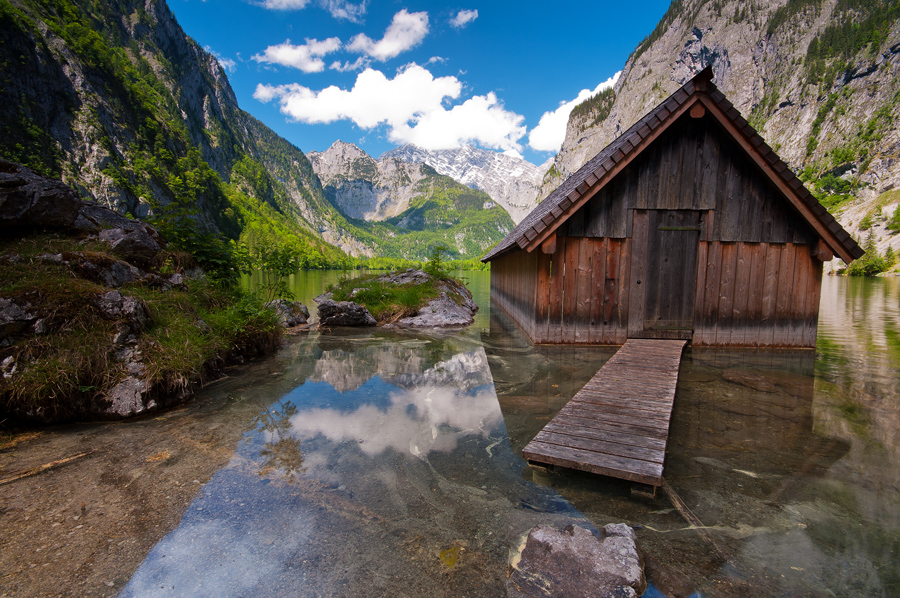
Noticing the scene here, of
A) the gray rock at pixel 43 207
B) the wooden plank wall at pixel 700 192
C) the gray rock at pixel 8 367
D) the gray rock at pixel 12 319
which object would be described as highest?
the wooden plank wall at pixel 700 192

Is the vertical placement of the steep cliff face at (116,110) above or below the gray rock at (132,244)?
above

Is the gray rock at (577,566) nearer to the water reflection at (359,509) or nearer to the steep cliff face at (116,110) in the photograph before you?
the water reflection at (359,509)

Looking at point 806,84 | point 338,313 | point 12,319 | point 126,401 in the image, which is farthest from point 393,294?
point 806,84

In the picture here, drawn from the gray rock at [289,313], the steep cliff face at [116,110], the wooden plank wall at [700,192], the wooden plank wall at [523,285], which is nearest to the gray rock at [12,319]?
the gray rock at [289,313]

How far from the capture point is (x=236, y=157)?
5733 inches

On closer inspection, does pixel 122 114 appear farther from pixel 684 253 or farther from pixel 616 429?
pixel 616 429

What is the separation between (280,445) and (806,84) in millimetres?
175874

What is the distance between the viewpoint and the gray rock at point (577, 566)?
7.15 ft

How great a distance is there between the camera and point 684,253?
29.3 ft

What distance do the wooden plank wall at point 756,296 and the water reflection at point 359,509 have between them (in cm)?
659

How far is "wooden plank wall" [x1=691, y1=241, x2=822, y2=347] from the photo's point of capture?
8.79 m

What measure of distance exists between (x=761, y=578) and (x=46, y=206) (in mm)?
9886

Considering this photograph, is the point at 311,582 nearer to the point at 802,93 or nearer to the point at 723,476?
the point at 723,476

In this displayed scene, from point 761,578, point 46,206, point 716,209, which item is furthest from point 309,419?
point 716,209
